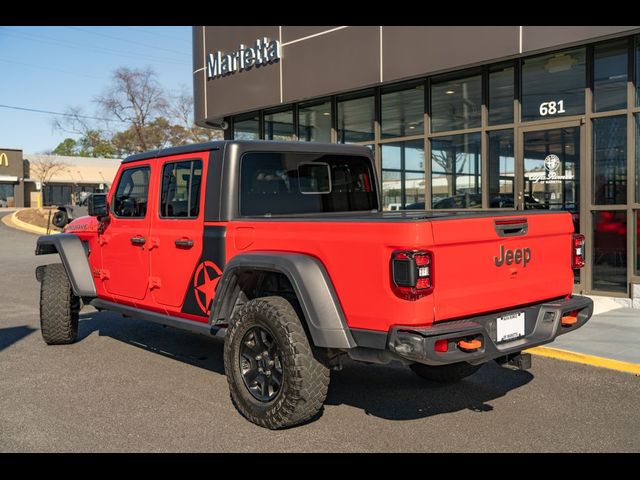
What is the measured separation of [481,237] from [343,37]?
8.35 metres

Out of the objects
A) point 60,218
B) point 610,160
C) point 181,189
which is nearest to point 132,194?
point 181,189

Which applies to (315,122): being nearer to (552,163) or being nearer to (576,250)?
(552,163)

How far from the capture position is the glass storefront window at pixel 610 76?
8.72 meters

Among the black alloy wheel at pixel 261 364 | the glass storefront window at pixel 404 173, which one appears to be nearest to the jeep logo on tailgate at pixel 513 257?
the black alloy wheel at pixel 261 364

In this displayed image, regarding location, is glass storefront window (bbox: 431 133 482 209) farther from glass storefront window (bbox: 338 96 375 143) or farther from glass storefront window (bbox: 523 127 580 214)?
glass storefront window (bbox: 338 96 375 143)

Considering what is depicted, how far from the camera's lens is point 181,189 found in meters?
5.35

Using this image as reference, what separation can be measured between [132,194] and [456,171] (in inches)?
242

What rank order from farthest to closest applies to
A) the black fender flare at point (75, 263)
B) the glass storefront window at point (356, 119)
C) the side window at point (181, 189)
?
the glass storefront window at point (356, 119), the black fender flare at point (75, 263), the side window at point (181, 189)

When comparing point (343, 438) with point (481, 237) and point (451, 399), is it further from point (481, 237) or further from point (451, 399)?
point (481, 237)

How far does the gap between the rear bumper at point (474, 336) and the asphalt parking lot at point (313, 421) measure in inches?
24.0

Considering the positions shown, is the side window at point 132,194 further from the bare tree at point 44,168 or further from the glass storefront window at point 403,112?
the bare tree at point 44,168
